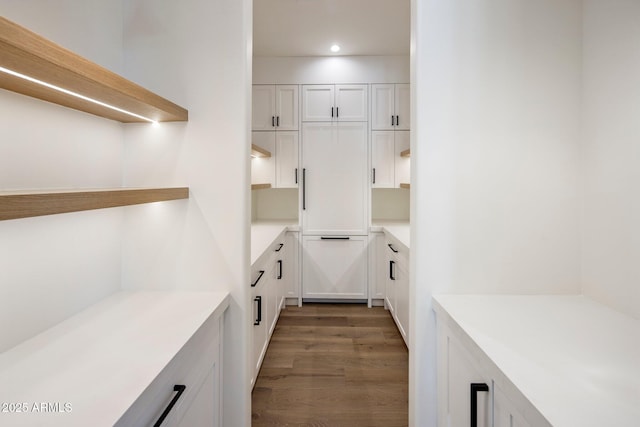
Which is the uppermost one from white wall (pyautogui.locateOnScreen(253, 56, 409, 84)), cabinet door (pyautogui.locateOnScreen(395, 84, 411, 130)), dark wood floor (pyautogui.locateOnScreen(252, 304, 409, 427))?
white wall (pyautogui.locateOnScreen(253, 56, 409, 84))

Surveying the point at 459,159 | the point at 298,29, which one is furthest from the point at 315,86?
the point at 459,159

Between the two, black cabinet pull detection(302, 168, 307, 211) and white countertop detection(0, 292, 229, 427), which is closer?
white countertop detection(0, 292, 229, 427)

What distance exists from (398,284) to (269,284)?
109 centimetres

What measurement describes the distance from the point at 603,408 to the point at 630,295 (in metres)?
0.69

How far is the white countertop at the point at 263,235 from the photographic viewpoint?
226 cm

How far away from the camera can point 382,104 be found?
3.59 metres

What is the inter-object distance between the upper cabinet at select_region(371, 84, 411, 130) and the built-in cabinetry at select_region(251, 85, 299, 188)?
833 millimetres

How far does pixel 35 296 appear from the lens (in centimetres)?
101

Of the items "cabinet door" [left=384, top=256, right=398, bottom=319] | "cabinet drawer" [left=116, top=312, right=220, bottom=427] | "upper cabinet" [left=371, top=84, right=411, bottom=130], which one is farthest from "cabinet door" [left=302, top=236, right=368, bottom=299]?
"cabinet drawer" [left=116, top=312, right=220, bottom=427]

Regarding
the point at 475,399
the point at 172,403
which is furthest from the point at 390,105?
the point at 172,403

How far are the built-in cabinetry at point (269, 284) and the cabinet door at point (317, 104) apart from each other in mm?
1221

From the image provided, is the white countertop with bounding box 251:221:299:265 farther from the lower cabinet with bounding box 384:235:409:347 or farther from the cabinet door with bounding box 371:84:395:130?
the cabinet door with bounding box 371:84:395:130

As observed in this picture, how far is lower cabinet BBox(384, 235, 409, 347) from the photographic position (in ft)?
8.45

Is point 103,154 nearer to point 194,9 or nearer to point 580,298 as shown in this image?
point 194,9
